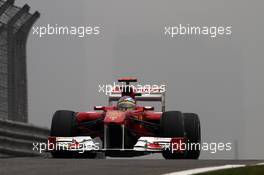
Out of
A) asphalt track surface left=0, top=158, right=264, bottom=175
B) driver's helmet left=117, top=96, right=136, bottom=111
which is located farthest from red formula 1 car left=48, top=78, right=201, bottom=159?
asphalt track surface left=0, top=158, right=264, bottom=175

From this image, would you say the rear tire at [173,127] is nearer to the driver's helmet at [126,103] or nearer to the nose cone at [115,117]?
the nose cone at [115,117]

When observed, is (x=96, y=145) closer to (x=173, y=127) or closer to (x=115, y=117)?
(x=115, y=117)

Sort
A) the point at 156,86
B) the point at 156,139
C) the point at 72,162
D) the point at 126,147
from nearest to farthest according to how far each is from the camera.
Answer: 1. the point at 72,162
2. the point at 156,139
3. the point at 126,147
4. the point at 156,86

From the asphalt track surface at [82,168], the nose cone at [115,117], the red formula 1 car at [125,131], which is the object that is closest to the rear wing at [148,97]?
the red formula 1 car at [125,131]

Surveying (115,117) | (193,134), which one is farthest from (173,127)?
(193,134)

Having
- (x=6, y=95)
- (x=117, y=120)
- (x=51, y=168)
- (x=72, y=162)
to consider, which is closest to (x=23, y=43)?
(x=6, y=95)

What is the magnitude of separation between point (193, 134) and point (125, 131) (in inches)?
55.1

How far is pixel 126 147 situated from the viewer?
58.2 feet

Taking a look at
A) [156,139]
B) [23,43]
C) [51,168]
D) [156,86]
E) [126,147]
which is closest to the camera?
[51,168]

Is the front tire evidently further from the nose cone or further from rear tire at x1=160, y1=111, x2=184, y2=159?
rear tire at x1=160, y1=111, x2=184, y2=159

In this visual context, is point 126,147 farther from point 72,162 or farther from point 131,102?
point 72,162

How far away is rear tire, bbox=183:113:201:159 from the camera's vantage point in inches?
702

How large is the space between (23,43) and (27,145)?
5524 mm

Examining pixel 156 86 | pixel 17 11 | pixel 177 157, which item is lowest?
pixel 177 157
